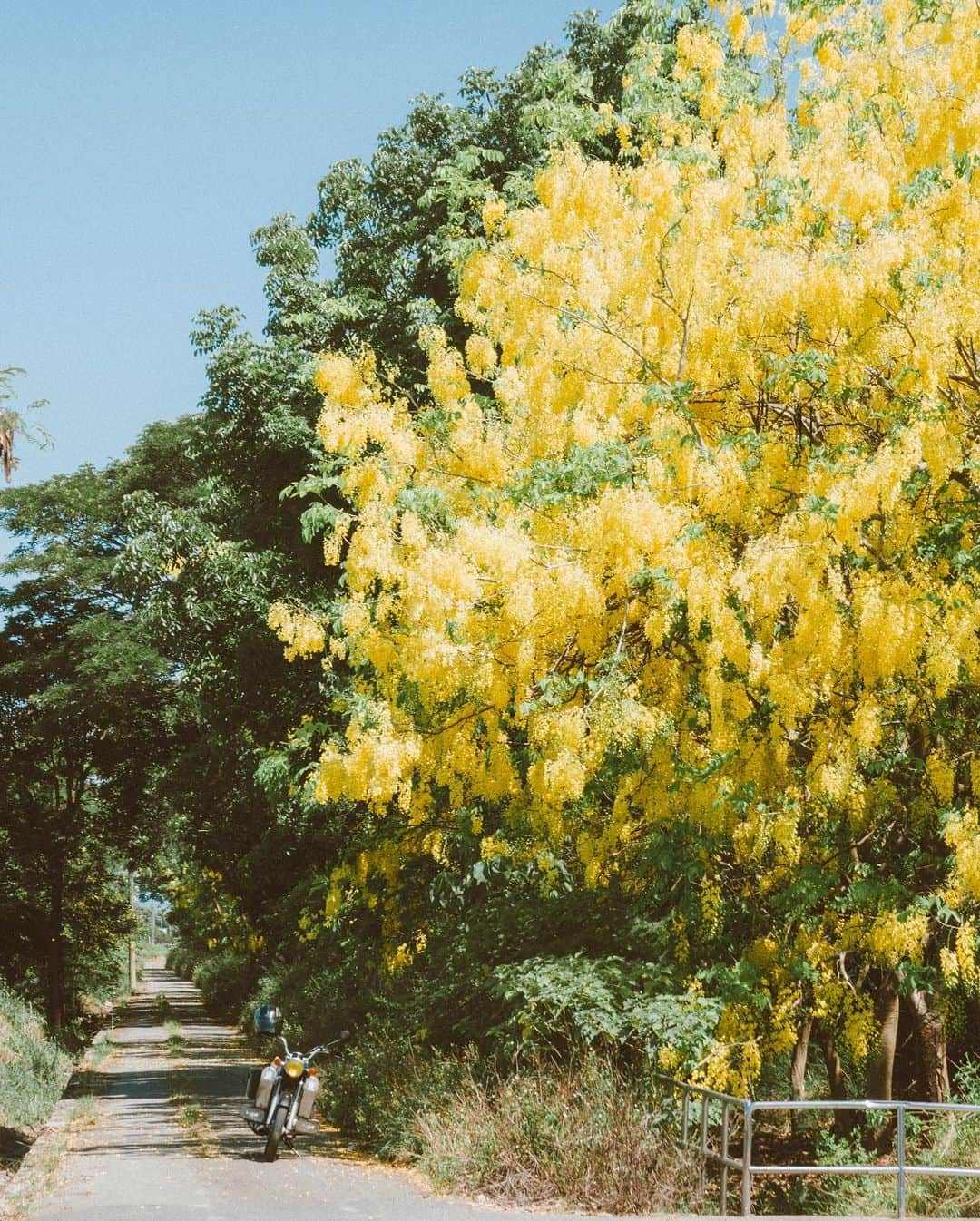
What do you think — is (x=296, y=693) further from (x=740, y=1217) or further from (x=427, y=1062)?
(x=740, y=1217)

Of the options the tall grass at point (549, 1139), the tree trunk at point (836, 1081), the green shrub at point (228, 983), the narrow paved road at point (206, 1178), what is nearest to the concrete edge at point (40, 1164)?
the narrow paved road at point (206, 1178)

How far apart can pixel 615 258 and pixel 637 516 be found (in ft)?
7.65

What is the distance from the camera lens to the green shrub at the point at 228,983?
28.5 m

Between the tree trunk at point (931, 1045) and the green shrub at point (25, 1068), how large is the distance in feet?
31.6

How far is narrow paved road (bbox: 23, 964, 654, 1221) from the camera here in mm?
6992

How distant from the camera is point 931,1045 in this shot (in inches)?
342

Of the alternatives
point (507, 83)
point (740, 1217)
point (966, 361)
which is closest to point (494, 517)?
point (966, 361)

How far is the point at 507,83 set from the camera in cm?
1527

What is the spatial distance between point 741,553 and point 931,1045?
364cm

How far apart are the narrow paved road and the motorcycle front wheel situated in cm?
9

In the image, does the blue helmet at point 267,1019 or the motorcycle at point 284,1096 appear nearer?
the motorcycle at point 284,1096

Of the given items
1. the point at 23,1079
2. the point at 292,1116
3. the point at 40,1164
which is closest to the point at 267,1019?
the point at 292,1116

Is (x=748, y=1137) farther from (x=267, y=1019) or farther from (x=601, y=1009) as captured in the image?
(x=267, y=1019)

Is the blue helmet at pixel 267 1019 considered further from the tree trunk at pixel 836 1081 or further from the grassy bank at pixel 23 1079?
the tree trunk at pixel 836 1081
